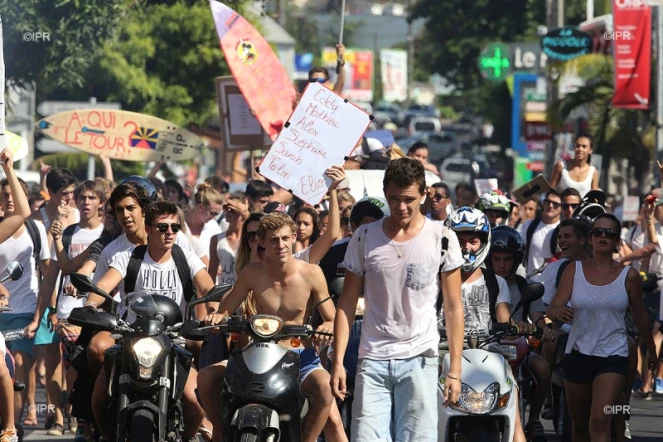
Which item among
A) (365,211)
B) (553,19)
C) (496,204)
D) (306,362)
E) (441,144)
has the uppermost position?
(553,19)

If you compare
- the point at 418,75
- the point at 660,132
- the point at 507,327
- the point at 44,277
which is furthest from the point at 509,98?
the point at 418,75

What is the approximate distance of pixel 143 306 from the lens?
7891mm

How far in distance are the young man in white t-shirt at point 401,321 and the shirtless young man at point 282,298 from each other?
25.8 inches

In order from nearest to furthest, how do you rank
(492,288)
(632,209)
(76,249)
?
1. (492,288)
2. (76,249)
3. (632,209)

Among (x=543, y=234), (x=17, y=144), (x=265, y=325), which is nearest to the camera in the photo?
(x=265, y=325)

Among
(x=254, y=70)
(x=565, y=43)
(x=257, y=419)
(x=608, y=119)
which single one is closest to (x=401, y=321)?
(x=257, y=419)

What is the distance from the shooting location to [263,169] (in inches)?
410

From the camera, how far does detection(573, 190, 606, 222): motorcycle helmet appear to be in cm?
1263

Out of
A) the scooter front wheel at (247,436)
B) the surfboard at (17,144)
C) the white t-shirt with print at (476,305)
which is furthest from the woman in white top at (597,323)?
the surfboard at (17,144)

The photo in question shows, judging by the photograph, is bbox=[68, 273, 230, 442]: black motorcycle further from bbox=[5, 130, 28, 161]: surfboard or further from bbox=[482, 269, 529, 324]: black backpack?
bbox=[5, 130, 28, 161]: surfboard

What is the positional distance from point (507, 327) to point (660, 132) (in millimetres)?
15023

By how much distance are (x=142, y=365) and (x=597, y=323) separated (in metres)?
3.05

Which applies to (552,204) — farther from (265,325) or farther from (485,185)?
(265,325)

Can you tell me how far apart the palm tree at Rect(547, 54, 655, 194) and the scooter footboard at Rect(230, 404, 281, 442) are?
2230 cm
